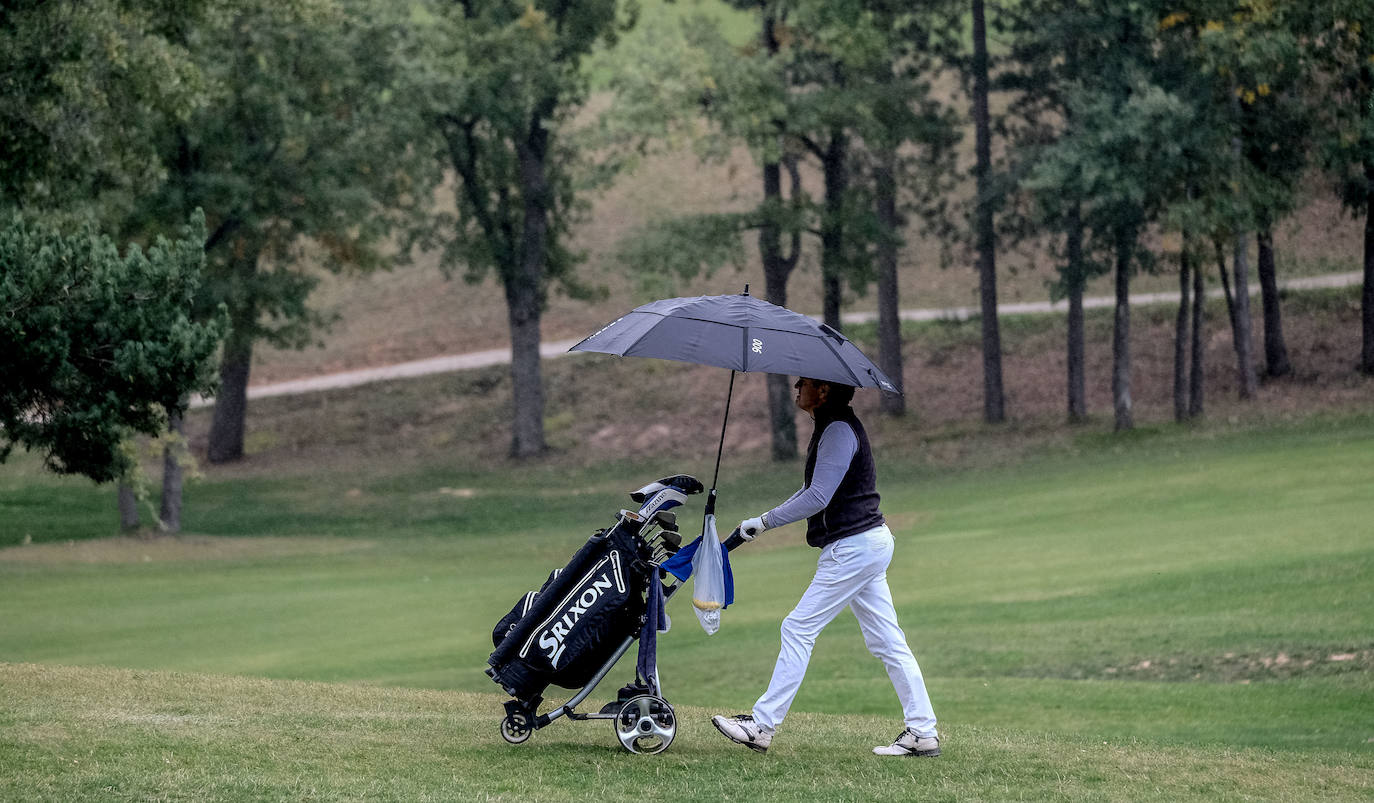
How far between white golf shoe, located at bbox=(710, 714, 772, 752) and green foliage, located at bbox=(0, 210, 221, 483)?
4347 mm

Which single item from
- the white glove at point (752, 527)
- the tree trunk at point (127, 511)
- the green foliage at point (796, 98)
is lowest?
the tree trunk at point (127, 511)

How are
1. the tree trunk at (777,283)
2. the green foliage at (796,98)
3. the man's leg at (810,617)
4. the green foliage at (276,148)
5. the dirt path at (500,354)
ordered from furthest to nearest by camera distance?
the dirt path at (500,354)
the tree trunk at (777,283)
the green foliage at (796,98)
the green foliage at (276,148)
the man's leg at (810,617)

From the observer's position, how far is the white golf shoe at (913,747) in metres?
8.20

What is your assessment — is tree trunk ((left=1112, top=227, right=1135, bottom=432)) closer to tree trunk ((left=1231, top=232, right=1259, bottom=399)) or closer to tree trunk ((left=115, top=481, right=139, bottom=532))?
tree trunk ((left=1231, top=232, right=1259, bottom=399))

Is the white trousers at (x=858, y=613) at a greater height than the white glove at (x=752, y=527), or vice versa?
the white glove at (x=752, y=527)

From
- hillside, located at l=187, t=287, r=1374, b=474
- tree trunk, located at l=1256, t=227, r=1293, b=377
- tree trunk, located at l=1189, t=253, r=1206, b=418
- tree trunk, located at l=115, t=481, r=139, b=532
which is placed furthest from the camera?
tree trunk, located at l=1256, t=227, r=1293, b=377

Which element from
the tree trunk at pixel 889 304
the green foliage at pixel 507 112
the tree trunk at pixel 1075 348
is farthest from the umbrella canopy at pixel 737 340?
the tree trunk at pixel 889 304

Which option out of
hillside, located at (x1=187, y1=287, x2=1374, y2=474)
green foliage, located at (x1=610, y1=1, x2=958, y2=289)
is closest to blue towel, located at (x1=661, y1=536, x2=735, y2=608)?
hillside, located at (x1=187, y1=287, x2=1374, y2=474)

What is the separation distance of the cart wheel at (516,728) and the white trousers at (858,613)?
1.23 meters

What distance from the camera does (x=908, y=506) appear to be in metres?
26.8

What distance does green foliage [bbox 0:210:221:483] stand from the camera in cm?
945

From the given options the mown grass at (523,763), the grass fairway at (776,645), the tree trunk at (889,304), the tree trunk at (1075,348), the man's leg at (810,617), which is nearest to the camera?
the mown grass at (523,763)

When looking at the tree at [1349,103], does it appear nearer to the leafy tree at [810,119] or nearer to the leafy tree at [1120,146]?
the leafy tree at [1120,146]

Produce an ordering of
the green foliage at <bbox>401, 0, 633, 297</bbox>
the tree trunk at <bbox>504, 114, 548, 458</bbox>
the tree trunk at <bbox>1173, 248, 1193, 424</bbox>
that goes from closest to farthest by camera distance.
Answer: the tree trunk at <bbox>1173, 248, 1193, 424</bbox> < the green foliage at <bbox>401, 0, 633, 297</bbox> < the tree trunk at <bbox>504, 114, 548, 458</bbox>
